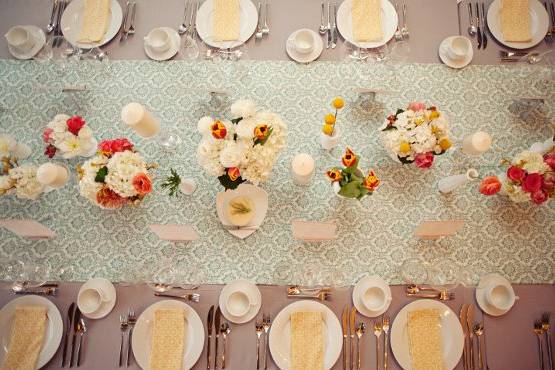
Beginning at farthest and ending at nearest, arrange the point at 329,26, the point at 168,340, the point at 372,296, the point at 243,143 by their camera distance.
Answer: the point at 329,26 → the point at 372,296 → the point at 168,340 → the point at 243,143

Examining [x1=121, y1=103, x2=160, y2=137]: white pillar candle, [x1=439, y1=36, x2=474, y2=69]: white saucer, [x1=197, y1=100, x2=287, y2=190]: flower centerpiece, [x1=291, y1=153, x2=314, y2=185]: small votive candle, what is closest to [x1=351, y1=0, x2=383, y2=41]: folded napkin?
[x1=439, y1=36, x2=474, y2=69]: white saucer

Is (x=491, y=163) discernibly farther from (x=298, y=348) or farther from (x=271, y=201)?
(x=298, y=348)

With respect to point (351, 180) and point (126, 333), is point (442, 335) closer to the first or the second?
point (351, 180)

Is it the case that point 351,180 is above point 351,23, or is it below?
below

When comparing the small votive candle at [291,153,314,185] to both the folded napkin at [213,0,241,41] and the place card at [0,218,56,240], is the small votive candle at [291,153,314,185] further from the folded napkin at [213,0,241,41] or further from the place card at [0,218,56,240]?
the place card at [0,218,56,240]

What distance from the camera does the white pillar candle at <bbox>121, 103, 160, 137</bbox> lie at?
2293 mm

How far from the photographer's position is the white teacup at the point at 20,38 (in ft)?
9.29

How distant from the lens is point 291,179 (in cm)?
266

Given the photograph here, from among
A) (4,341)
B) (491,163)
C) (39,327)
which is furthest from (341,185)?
(4,341)

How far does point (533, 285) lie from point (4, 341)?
10.4 ft

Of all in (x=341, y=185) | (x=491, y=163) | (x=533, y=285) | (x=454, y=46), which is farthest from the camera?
(x=454, y=46)

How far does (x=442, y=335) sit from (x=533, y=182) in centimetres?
101

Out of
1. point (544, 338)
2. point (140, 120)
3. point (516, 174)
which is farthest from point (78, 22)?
point (544, 338)

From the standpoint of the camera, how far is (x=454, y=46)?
2871 millimetres
